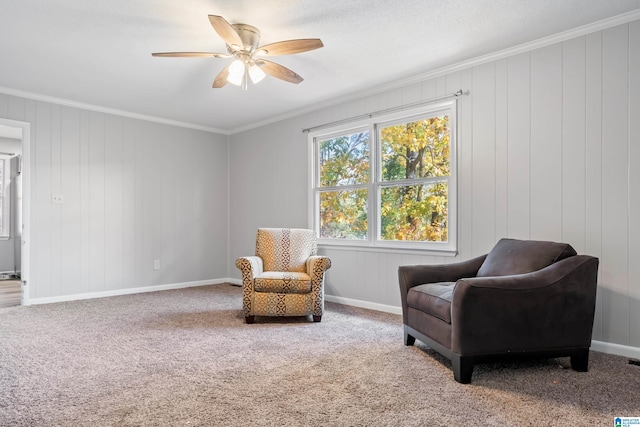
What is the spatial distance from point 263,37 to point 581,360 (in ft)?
9.85

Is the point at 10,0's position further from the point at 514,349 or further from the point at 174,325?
the point at 514,349

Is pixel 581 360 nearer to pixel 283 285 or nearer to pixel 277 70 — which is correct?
pixel 283 285

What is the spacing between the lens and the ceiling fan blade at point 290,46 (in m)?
2.65

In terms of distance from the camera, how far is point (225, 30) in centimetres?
254

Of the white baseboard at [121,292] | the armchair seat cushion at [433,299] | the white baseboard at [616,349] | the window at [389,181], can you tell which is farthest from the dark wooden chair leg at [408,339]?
the white baseboard at [121,292]

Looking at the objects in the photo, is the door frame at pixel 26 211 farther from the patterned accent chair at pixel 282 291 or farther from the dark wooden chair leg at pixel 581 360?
the dark wooden chair leg at pixel 581 360

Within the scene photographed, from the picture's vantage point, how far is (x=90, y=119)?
4934 mm

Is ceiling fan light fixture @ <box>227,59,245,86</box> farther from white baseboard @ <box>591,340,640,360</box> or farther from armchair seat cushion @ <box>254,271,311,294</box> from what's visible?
white baseboard @ <box>591,340,640,360</box>

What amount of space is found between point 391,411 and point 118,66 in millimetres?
3529

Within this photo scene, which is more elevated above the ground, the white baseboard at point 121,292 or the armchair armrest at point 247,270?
the armchair armrest at point 247,270

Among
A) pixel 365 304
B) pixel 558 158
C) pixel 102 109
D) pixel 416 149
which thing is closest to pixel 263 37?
pixel 416 149

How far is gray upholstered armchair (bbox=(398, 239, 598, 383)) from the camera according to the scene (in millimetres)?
2256

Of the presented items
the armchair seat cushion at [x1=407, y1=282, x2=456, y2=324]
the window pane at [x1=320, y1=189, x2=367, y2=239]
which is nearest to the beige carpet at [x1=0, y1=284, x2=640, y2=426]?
the armchair seat cushion at [x1=407, y1=282, x2=456, y2=324]

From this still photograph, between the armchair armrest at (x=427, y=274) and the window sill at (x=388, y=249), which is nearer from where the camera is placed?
the armchair armrest at (x=427, y=274)
